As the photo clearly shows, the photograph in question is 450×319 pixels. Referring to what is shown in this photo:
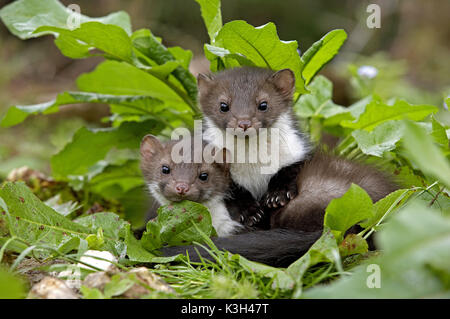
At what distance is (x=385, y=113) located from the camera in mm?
4219

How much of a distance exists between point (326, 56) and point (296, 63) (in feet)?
1.02

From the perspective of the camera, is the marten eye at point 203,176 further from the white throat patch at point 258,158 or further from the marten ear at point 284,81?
the marten ear at point 284,81

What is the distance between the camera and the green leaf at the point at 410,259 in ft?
5.62

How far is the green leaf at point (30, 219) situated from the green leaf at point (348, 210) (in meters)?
1.59

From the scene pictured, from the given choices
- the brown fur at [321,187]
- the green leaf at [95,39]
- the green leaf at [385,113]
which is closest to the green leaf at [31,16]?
the green leaf at [95,39]

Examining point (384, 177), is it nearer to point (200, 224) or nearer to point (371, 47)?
point (200, 224)

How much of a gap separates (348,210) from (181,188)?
121 cm

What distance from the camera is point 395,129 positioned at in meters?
3.88

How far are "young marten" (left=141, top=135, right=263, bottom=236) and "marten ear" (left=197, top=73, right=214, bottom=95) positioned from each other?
17.2 inches

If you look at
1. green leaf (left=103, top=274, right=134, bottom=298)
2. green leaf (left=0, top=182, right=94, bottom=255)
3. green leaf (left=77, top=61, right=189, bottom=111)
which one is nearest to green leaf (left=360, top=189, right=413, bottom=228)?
green leaf (left=103, top=274, right=134, bottom=298)

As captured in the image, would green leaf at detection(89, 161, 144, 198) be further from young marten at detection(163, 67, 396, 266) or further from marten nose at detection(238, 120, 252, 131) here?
marten nose at detection(238, 120, 252, 131)
